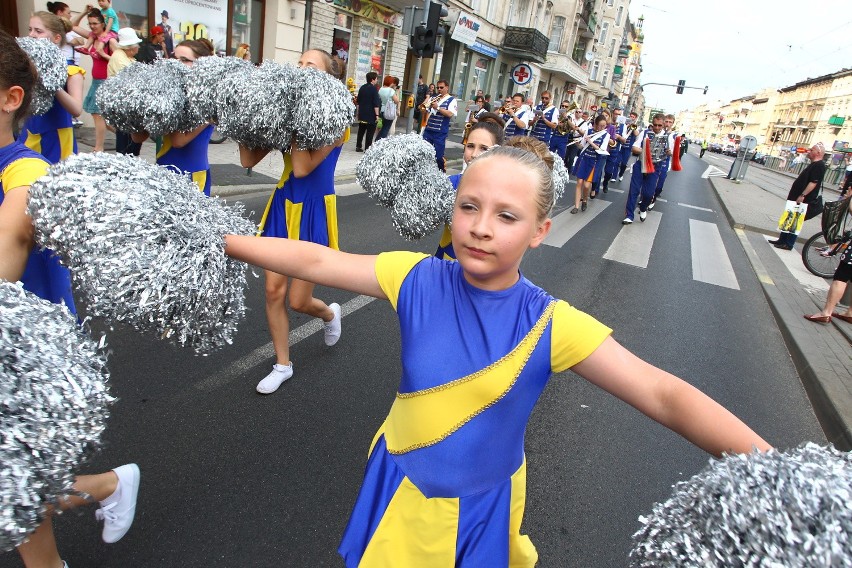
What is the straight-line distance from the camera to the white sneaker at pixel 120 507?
1979mm

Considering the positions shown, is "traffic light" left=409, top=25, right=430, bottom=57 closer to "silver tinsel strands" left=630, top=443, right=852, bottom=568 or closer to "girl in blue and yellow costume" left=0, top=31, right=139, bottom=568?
"girl in blue and yellow costume" left=0, top=31, right=139, bottom=568

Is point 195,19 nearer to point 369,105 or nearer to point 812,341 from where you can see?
point 369,105

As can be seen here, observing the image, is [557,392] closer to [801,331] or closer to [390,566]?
[390,566]

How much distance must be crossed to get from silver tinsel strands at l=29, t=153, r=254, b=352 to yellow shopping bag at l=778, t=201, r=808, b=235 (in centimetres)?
1162

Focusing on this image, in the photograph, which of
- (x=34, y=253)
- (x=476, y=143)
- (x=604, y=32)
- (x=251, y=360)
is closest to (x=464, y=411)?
(x=34, y=253)

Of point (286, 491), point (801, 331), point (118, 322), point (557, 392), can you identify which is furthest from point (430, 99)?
point (118, 322)

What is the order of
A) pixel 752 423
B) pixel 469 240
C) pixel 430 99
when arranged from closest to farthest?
pixel 469 240 < pixel 752 423 < pixel 430 99

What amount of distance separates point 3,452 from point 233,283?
613 mm

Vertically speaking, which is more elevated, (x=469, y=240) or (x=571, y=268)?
(x=469, y=240)

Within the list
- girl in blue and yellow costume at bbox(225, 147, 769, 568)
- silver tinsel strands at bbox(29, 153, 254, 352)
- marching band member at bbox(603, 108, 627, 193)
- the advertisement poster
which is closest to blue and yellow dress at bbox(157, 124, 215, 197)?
silver tinsel strands at bbox(29, 153, 254, 352)

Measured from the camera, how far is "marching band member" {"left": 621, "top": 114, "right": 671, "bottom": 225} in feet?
35.8

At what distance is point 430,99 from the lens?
40.7ft

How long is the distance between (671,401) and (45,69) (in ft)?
13.3

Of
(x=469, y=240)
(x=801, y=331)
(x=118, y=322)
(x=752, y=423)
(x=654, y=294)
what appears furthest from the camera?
(x=654, y=294)
